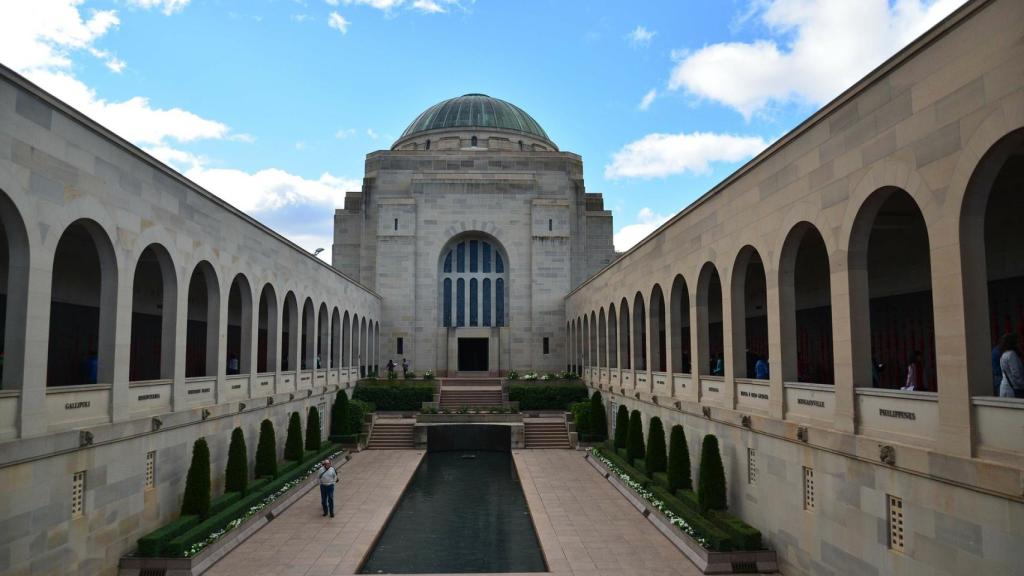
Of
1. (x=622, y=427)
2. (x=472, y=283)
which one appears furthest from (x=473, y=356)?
(x=622, y=427)

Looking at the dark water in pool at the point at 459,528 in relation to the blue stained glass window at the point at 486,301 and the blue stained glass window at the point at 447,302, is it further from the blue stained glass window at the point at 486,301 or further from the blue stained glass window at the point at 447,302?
the blue stained glass window at the point at 486,301

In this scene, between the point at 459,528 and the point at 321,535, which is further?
the point at 459,528

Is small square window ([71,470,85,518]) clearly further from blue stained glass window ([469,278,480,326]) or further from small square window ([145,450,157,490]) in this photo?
blue stained glass window ([469,278,480,326])

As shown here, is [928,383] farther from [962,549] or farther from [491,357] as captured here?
[491,357]

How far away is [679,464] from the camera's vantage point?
18.0m

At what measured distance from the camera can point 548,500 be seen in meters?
20.8

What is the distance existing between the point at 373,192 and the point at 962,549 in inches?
1758

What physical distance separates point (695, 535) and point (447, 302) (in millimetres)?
35000

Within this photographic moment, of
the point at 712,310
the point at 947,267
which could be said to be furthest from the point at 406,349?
the point at 947,267

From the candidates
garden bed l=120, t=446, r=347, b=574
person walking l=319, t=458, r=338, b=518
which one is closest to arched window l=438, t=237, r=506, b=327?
garden bed l=120, t=446, r=347, b=574

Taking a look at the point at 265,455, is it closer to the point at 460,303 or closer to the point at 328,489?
the point at 328,489

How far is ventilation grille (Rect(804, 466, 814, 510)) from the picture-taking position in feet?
40.7

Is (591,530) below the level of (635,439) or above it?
below

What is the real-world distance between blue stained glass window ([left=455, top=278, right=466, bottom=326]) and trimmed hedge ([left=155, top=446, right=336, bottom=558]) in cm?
2501
